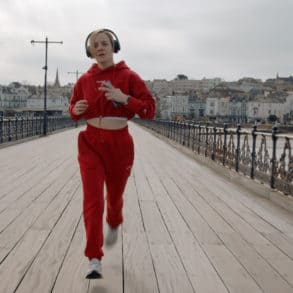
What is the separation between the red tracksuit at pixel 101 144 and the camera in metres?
3.90

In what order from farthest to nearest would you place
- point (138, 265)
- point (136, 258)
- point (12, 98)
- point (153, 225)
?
1. point (12, 98)
2. point (153, 225)
3. point (136, 258)
4. point (138, 265)

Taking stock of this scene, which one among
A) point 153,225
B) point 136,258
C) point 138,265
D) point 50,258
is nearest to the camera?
point 138,265

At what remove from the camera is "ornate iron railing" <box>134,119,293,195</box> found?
312 inches

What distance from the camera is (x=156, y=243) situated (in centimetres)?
505

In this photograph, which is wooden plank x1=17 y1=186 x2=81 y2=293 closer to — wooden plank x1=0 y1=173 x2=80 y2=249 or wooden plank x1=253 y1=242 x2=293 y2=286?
wooden plank x1=0 y1=173 x2=80 y2=249

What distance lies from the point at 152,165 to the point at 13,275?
10012 mm

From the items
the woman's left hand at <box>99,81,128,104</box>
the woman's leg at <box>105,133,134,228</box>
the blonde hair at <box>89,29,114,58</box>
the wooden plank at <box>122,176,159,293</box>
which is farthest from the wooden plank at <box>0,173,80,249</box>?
the blonde hair at <box>89,29,114,58</box>

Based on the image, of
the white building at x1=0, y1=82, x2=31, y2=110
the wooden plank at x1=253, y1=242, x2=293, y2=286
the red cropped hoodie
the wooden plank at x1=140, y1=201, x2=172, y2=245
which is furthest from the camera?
the white building at x1=0, y1=82, x2=31, y2=110

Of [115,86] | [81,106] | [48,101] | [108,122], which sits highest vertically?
[48,101]

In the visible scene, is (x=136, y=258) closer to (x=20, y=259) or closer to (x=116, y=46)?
(x=20, y=259)

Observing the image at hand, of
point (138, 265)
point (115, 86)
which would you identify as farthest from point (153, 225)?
point (115, 86)

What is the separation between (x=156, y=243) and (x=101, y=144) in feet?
4.77

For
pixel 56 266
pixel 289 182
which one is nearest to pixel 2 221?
pixel 56 266

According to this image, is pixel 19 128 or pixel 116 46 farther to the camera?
pixel 19 128
